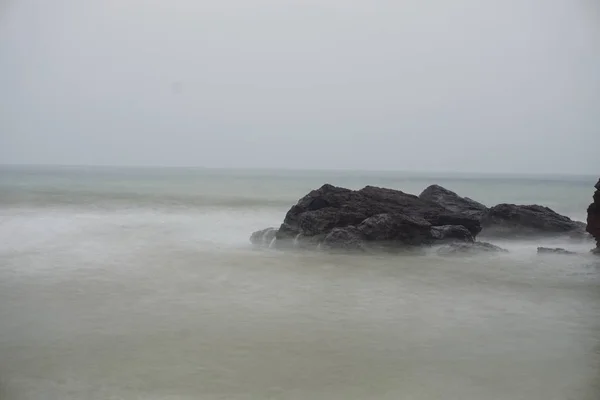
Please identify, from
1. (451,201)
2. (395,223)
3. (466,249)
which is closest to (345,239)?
(395,223)

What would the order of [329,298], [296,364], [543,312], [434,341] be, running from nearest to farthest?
[296,364] → [434,341] → [543,312] → [329,298]

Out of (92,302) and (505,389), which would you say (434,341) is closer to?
(505,389)

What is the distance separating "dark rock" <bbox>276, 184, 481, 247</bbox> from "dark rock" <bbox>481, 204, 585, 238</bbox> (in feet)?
1.22

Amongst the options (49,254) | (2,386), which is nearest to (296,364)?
(2,386)

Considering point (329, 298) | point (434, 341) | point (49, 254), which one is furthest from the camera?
point (49, 254)

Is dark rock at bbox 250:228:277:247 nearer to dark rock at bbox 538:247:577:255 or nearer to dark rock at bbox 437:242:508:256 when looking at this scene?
dark rock at bbox 437:242:508:256

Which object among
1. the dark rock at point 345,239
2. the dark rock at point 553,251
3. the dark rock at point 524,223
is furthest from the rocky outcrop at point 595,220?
the dark rock at point 345,239

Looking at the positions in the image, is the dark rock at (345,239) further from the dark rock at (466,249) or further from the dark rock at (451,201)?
the dark rock at (451,201)

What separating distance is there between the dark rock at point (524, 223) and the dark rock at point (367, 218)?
1.22 feet

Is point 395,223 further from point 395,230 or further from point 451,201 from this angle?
point 451,201

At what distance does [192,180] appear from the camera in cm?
1215

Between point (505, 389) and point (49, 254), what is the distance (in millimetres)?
3947

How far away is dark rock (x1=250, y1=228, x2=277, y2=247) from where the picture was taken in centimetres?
559

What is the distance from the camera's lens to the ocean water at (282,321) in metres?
2.12
